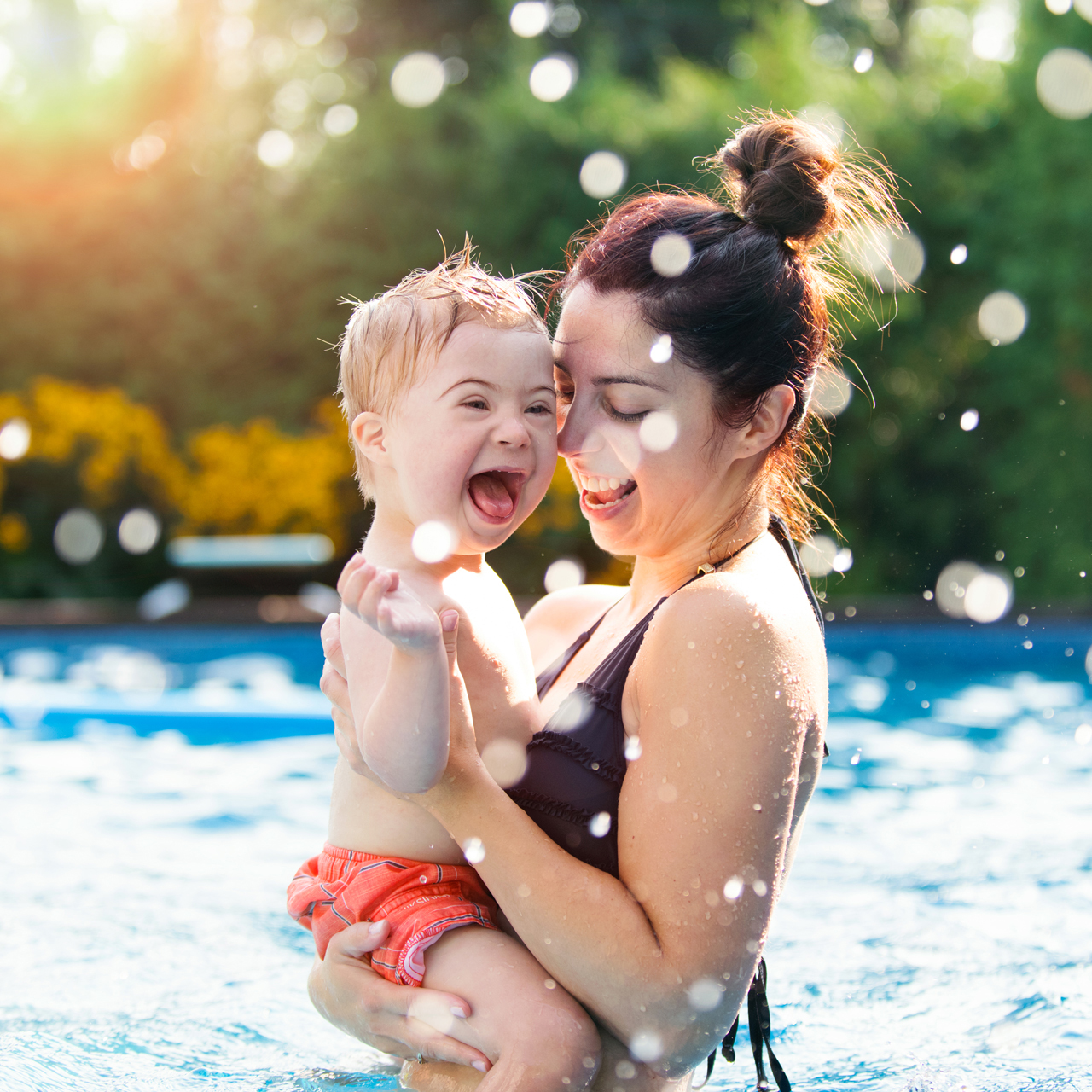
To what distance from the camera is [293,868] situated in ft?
17.9

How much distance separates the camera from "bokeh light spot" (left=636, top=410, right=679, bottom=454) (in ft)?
7.01

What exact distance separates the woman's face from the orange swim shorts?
0.74 m

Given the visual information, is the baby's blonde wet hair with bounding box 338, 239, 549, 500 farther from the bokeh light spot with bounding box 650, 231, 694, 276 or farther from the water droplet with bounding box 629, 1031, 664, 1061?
the water droplet with bounding box 629, 1031, 664, 1061

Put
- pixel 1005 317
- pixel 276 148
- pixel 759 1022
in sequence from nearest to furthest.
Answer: pixel 759 1022, pixel 1005 317, pixel 276 148

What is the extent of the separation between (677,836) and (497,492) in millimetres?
702

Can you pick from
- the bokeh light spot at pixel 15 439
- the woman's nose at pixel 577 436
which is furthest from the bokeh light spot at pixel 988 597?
the woman's nose at pixel 577 436

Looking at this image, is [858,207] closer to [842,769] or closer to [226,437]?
[842,769]

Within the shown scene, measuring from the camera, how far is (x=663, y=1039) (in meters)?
1.97

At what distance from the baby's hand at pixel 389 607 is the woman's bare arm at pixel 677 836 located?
216 millimetres

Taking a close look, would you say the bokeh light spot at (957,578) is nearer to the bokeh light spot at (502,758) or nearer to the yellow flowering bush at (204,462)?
the yellow flowering bush at (204,462)

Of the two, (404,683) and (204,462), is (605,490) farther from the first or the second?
(204,462)

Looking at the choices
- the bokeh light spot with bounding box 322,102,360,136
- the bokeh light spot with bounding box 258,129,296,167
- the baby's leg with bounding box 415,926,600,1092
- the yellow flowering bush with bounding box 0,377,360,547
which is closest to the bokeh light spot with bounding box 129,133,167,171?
the bokeh light spot with bounding box 258,129,296,167

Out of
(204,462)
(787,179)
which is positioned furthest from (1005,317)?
(787,179)

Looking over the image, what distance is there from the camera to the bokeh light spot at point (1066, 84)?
1201 cm
